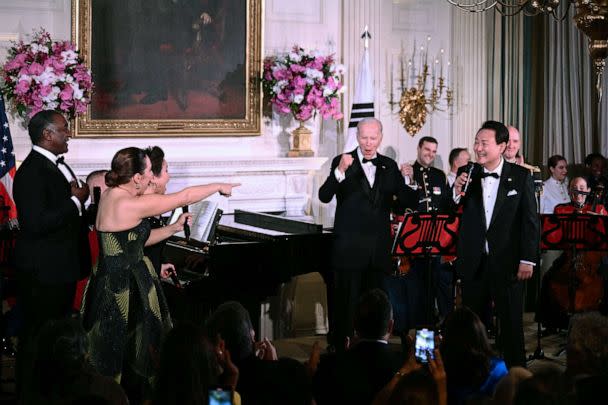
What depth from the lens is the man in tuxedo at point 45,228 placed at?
5.48 m

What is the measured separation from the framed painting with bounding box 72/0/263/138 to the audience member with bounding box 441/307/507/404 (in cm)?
550

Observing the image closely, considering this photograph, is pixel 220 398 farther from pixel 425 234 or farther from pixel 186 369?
pixel 425 234

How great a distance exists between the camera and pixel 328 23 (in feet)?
31.9

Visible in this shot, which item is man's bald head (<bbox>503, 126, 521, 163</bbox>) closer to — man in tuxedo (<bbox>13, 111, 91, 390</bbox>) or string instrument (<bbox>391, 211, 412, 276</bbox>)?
string instrument (<bbox>391, 211, 412, 276</bbox>)

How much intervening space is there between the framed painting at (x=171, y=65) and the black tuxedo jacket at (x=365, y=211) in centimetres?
272

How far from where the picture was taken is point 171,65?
29.7 ft

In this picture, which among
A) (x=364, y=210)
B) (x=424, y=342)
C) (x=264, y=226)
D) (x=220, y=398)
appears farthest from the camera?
(x=264, y=226)

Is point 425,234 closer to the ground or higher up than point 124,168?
closer to the ground

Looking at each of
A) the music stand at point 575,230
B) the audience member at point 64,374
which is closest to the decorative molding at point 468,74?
the music stand at point 575,230

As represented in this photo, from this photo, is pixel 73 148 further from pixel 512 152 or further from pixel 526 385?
pixel 526 385

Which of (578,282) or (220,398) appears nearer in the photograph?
(220,398)

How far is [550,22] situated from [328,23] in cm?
256

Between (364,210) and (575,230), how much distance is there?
4.78 feet

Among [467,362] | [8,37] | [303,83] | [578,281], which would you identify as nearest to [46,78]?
[8,37]
